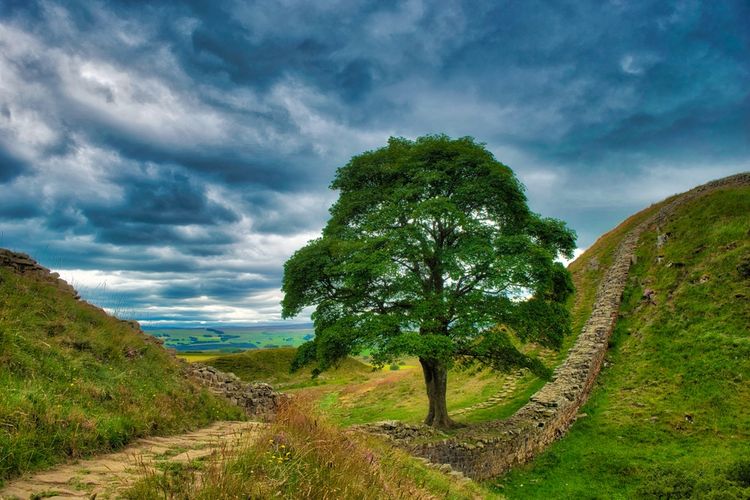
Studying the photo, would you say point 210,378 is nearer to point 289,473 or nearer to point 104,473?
point 104,473

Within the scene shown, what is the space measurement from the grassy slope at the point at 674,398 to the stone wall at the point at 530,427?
587mm

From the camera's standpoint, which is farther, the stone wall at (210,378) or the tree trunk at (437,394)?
the tree trunk at (437,394)

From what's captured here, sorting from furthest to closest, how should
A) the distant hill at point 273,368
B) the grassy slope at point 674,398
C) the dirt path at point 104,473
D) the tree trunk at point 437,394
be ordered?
1. the distant hill at point 273,368
2. the tree trunk at point 437,394
3. the grassy slope at point 674,398
4. the dirt path at point 104,473

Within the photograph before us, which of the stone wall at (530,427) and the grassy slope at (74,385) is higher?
the grassy slope at (74,385)

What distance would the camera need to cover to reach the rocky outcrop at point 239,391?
12.8 metres

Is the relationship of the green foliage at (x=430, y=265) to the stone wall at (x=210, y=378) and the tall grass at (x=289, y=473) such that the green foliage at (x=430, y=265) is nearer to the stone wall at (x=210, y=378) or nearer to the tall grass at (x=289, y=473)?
the stone wall at (x=210, y=378)

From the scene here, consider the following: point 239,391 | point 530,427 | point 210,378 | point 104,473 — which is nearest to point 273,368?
point 210,378

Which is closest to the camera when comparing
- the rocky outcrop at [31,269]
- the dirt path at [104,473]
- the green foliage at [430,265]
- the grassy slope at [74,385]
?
the dirt path at [104,473]

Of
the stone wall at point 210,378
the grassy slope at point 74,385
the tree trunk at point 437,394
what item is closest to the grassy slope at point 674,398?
the tree trunk at point 437,394

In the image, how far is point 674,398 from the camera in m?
18.2

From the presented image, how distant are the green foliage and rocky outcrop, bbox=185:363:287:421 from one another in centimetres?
287

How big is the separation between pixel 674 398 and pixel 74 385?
22.6m

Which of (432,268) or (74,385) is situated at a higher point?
(432,268)

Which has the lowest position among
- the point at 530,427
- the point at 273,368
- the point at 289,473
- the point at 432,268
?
the point at 273,368
